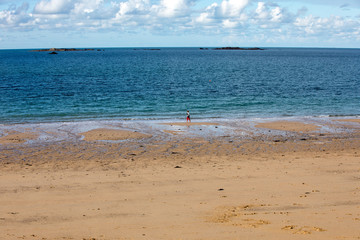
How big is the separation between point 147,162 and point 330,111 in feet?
78.9

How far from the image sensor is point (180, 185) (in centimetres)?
1426

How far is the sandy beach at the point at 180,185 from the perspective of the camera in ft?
33.1

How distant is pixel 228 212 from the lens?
37.0ft

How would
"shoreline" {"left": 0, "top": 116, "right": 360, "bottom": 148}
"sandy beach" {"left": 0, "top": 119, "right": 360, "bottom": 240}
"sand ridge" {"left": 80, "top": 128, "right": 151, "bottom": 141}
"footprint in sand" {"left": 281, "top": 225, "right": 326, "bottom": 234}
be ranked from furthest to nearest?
"shoreline" {"left": 0, "top": 116, "right": 360, "bottom": 148}
"sand ridge" {"left": 80, "top": 128, "right": 151, "bottom": 141}
"sandy beach" {"left": 0, "top": 119, "right": 360, "bottom": 240}
"footprint in sand" {"left": 281, "top": 225, "right": 326, "bottom": 234}

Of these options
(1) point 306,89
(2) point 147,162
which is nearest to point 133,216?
(2) point 147,162

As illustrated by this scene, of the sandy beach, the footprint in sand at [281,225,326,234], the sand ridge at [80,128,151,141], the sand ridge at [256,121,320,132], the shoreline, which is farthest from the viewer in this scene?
the sand ridge at [256,121,320,132]

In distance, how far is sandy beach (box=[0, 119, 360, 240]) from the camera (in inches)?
397

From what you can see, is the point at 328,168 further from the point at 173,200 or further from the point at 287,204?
the point at 173,200

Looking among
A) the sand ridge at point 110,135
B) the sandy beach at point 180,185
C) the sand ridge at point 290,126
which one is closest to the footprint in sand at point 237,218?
the sandy beach at point 180,185

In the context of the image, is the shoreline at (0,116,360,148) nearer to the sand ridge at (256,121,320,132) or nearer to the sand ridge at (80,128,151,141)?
the sand ridge at (256,121,320,132)

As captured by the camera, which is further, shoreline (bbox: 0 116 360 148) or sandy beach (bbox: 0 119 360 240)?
shoreline (bbox: 0 116 360 148)

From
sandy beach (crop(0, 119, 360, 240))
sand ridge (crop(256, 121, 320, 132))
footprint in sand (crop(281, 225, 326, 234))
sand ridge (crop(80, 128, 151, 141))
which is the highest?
footprint in sand (crop(281, 225, 326, 234))

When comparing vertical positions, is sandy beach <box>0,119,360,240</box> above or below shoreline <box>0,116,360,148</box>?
above

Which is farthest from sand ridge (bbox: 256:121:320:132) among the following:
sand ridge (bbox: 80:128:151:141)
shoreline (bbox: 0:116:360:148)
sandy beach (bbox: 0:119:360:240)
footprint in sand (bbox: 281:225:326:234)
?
footprint in sand (bbox: 281:225:326:234)
